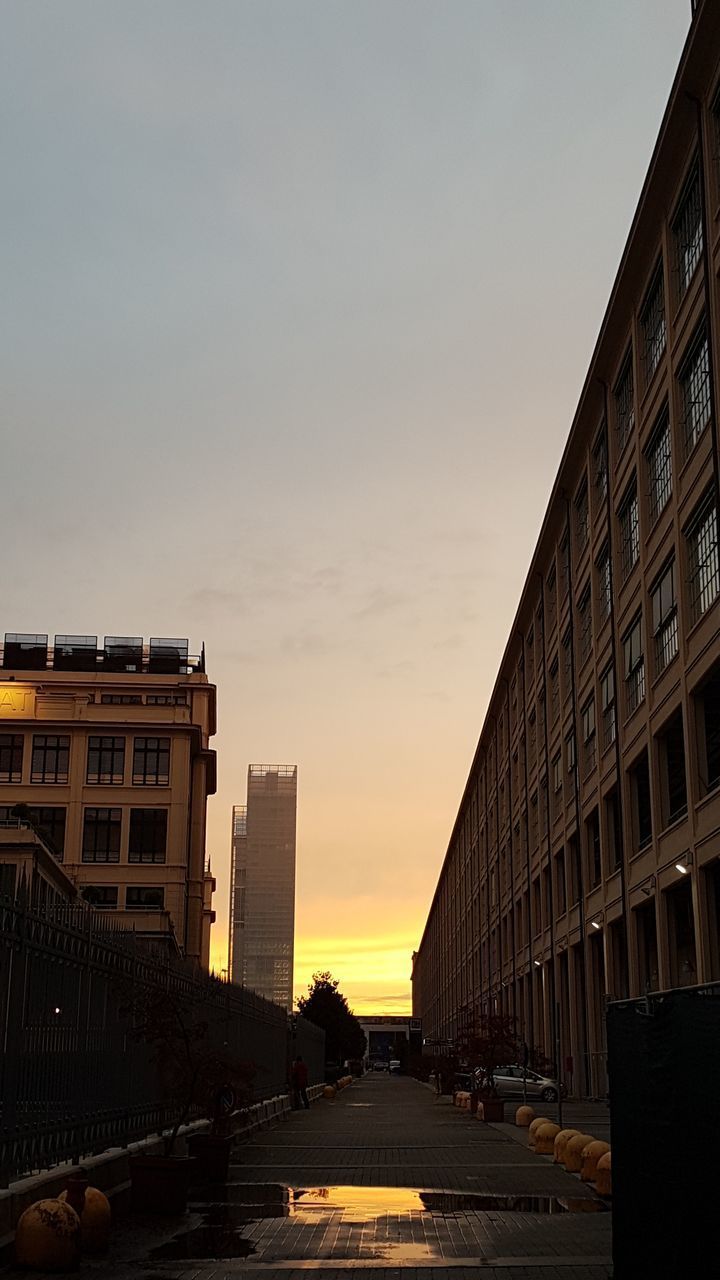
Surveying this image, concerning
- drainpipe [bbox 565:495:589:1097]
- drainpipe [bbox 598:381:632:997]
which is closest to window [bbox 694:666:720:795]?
drainpipe [bbox 598:381:632:997]

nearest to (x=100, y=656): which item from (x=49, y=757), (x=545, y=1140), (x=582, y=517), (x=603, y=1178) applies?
(x=49, y=757)

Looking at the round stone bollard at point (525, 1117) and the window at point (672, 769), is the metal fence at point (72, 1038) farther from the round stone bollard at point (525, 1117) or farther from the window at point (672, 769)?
the window at point (672, 769)

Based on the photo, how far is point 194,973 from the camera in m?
24.3

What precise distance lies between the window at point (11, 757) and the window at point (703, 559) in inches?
2186

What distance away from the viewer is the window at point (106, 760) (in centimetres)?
7975

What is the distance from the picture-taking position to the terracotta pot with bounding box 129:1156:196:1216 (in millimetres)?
14953

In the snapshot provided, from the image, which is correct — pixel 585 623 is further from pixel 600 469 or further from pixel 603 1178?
pixel 603 1178

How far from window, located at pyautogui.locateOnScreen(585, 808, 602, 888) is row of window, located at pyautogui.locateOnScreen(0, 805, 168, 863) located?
1403 inches

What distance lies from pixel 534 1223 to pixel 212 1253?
397 centimetres

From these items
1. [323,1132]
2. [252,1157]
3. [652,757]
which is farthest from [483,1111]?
[252,1157]

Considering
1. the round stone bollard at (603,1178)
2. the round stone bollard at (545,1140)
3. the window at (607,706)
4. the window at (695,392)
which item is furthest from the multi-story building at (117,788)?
the round stone bollard at (603,1178)

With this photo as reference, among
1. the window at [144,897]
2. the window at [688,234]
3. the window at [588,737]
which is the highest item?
the window at [688,234]

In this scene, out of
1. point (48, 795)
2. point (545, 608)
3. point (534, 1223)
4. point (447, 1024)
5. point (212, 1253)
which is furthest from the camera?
point (447, 1024)

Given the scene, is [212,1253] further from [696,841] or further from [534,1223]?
[696,841]
